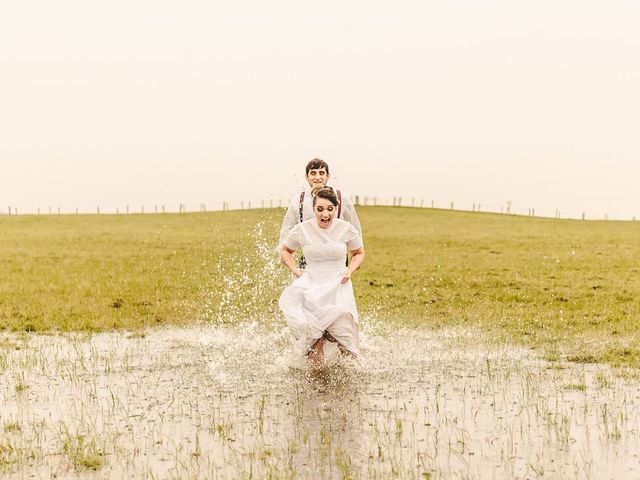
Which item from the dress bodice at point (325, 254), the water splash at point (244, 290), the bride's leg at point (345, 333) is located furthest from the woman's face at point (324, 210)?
the water splash at point (244, 290)

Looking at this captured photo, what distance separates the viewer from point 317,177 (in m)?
11.0

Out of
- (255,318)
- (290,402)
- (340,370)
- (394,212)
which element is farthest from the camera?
(394,212)

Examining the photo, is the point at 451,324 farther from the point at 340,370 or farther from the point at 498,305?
the point at 340,370

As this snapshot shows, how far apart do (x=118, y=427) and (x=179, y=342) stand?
5948 millimetres

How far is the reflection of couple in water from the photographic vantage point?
35.0 feet

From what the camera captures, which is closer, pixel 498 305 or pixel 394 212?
pixel 498 305

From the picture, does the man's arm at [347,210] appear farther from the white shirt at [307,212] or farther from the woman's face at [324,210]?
the woman's face at [324,210]

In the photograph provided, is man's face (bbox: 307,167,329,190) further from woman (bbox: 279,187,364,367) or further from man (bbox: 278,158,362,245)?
woman (bbox: 279,187,364,367)

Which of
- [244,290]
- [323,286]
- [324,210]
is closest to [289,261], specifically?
[323,286]

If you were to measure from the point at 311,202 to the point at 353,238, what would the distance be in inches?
41.4

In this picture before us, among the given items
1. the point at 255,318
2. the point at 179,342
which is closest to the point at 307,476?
the point at 179,342

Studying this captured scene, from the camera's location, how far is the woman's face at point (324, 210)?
10562mm

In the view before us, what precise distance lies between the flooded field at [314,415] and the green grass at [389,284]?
2.87 meters

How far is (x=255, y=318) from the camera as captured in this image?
60.1ft
